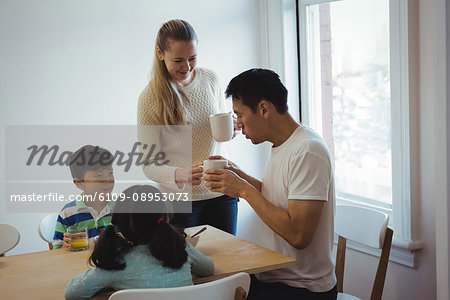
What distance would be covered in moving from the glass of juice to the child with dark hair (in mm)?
347

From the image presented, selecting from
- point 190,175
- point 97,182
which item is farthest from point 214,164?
point 97,182

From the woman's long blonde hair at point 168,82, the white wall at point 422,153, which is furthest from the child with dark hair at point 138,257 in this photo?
the white wall at point 422,153

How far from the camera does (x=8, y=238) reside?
2102 mm

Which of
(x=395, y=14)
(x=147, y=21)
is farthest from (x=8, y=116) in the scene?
(x=395, y=14)

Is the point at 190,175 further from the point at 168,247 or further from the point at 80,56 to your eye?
the point at 80,56

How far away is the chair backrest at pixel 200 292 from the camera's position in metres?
1.15

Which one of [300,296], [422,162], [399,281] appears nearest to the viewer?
[300,296]

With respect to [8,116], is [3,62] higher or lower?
higher

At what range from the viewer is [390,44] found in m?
2.30

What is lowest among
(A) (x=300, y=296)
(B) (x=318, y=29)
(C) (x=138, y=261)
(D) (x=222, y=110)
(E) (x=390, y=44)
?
(A) (x=300, y=296)

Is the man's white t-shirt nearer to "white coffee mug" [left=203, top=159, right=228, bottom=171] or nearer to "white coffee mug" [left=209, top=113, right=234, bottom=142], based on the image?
"white coffee mug" [left=203, top=159, right=228, bottom=171]

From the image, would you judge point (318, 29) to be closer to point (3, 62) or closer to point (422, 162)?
point (422, 162)

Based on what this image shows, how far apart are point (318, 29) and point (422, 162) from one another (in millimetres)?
1155

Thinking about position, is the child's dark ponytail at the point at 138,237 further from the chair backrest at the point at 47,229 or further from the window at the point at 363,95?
the window at the point at 363,95
